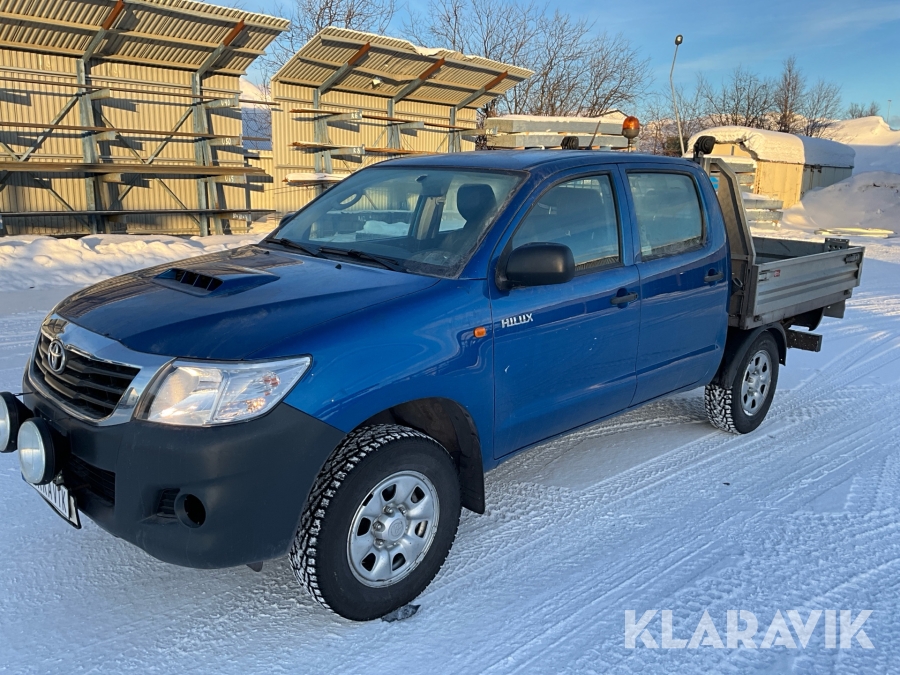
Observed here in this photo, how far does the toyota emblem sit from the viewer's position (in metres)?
2.99

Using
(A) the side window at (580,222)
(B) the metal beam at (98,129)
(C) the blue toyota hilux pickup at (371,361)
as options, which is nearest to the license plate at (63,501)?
(C) the blue toyota hilux pickup at (371,361)

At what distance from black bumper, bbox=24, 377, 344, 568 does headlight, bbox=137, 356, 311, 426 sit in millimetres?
39

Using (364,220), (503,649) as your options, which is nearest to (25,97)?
(364,220)

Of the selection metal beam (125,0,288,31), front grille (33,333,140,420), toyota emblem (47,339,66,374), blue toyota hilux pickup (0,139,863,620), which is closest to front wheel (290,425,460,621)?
blue toyota hilux pickup (0,139,863,620)

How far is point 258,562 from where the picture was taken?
9.19ft

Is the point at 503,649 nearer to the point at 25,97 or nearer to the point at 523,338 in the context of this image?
the point at 523,338

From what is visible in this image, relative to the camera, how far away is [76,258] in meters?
10.5

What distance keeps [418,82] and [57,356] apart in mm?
17790

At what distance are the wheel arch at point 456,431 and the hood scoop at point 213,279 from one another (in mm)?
800

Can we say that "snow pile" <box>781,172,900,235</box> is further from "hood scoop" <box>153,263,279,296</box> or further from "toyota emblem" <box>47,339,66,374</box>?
"toyota emblem" <box>47,339,66,374</box>

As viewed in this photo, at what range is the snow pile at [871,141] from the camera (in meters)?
47.3

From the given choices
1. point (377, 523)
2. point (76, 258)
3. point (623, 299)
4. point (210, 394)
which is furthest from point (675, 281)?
point (76, 258)

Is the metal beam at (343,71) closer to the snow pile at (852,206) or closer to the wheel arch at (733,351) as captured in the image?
the wheel arch at (733,351)

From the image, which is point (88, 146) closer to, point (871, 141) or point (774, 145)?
point (774, 145)
